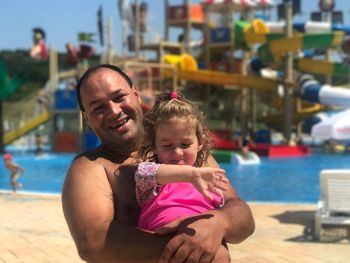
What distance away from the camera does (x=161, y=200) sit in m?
1.76

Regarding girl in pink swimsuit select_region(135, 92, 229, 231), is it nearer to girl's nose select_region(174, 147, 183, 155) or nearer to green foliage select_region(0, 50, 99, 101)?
girl's nose select_region(174, 147, 183, 155)

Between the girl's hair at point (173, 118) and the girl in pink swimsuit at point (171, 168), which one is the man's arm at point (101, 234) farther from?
the girl's hair at point (173, 118)

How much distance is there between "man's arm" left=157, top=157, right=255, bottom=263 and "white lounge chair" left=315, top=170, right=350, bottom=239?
4034 mm

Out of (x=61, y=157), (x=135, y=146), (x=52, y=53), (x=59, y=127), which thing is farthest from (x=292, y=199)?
(x=52, y=53)

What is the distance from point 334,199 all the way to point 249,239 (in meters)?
1.04

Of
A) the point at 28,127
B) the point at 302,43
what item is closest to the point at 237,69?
the point at 302,43

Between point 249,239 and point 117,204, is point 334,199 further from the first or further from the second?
point 117,204

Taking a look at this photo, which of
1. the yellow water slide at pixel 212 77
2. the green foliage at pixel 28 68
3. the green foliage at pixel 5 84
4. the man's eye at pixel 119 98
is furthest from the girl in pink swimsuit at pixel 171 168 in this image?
the green foliage at pixel 28 68

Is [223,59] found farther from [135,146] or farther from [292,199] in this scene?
[135,146]

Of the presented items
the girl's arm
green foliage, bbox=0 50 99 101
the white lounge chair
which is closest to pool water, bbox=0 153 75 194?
the white lounge chair

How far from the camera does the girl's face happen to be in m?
1.79

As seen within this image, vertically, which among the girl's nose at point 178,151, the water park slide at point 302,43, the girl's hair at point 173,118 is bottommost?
the water park slide at point 302,43

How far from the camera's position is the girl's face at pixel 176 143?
5.86 feet

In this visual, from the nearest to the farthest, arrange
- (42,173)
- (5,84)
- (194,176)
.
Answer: (194,176)
(42,173)
(5,84)
